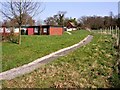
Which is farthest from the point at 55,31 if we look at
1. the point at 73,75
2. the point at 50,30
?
the point at 73,75

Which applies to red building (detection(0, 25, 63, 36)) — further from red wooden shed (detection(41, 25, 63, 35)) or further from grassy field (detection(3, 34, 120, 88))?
grassy field (detection(3, 34, 120, 88))

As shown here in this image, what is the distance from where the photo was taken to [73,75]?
12.6 m

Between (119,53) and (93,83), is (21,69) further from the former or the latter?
(119,53)

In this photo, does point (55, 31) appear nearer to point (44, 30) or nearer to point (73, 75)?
point (44, 30)

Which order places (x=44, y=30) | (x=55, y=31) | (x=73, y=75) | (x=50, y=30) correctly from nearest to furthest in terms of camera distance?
1. (x=73, y=75)
2. (x=50, y=30)
3. (x=55, y=31)
4. (x=44, y=30)

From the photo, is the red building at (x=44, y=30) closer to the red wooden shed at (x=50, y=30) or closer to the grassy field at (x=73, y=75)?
the red wooden shed at (x=50, y=30)

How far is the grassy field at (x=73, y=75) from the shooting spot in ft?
36.8

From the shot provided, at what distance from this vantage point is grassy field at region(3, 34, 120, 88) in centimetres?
1120

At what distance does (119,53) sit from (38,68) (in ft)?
22.4

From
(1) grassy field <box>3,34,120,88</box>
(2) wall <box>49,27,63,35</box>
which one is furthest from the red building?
(1) grassy field <box>3,34,120,88</box>

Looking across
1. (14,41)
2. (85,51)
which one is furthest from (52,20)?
(85,51)

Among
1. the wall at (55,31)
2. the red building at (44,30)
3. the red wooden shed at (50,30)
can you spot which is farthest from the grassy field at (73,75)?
the wall at (55,31)

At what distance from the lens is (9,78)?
11312mm

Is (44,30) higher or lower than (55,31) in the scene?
higher
